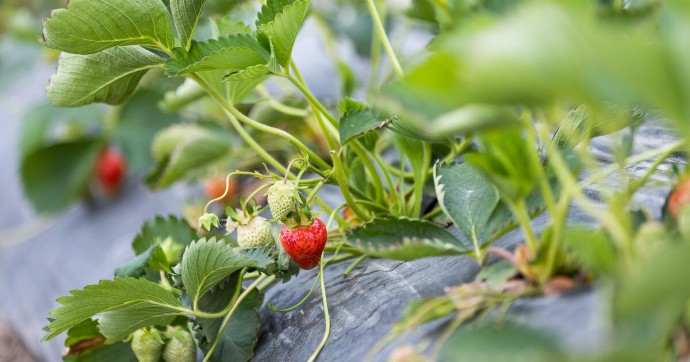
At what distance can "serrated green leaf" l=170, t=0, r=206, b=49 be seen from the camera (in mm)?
651

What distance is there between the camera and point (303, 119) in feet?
3.65

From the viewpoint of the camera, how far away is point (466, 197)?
62 cm

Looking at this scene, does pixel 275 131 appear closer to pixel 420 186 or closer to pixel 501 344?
pixel 420 186

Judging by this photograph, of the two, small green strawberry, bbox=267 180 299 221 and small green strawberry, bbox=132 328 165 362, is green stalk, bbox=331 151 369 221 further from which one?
small green strawberry, bbox=132 328 165 362

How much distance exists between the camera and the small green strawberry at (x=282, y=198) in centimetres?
64

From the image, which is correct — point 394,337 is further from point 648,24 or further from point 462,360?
point 648,24

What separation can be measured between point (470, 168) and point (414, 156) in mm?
104

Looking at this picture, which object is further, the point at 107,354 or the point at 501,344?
the point at 107,354

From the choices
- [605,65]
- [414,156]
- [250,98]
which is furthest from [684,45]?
[250,98]

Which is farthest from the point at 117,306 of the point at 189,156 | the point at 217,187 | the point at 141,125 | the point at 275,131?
the point at 141,125

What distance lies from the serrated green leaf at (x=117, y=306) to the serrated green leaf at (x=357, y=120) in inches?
8.2

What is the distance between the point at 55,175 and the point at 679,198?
1.28 m

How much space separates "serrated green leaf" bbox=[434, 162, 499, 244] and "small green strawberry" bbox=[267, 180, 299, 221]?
0.40 ft

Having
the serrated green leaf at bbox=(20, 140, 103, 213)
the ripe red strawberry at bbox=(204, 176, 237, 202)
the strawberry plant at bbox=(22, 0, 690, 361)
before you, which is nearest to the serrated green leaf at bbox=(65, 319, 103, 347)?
the strawberry plant at bbox=(22, 0, 690, 361)
